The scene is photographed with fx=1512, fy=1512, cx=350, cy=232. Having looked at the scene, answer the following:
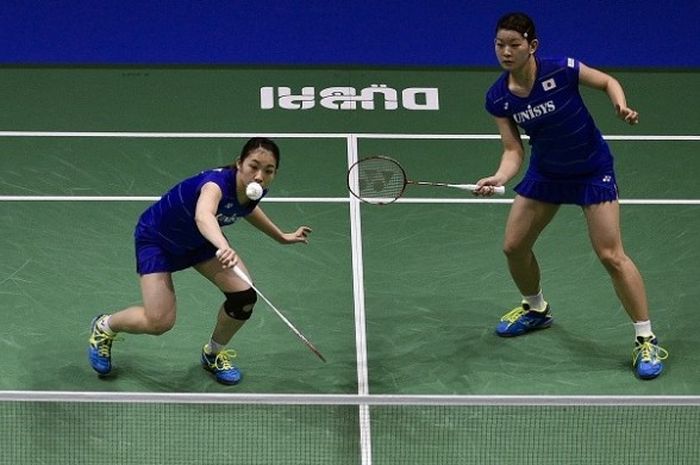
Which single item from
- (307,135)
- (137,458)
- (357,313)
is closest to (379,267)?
(357,313)

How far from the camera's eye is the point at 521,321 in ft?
28.1

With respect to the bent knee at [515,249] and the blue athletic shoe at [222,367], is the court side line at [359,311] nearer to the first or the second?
the blue athletic shoe at [222,367]

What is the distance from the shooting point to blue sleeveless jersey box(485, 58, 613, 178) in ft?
25.6

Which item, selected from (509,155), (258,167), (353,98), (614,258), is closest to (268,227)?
(258,167)

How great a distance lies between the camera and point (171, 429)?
7.62 meters

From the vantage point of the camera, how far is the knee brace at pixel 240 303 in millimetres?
7785

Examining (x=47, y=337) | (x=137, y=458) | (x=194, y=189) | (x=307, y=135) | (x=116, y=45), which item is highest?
(x=116, y=45)

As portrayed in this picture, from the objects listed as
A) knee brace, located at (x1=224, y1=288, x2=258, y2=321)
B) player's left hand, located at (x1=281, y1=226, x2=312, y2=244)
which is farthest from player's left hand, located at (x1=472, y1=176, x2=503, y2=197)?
knee brace, located at (x1=224, y1=288, x2=258, y2=321)

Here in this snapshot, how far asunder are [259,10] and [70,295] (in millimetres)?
3712

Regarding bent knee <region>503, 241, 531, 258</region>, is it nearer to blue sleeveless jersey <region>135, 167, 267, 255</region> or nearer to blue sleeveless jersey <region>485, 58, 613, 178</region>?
blue sleeveless jersey <region>485, 58, 613, 178</region>

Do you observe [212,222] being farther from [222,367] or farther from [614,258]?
[614,258]

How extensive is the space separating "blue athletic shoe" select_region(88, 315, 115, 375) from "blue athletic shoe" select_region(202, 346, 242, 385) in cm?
51

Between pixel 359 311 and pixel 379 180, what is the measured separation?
3.06 feet

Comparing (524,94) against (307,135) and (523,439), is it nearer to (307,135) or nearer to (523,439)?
(523,439)
